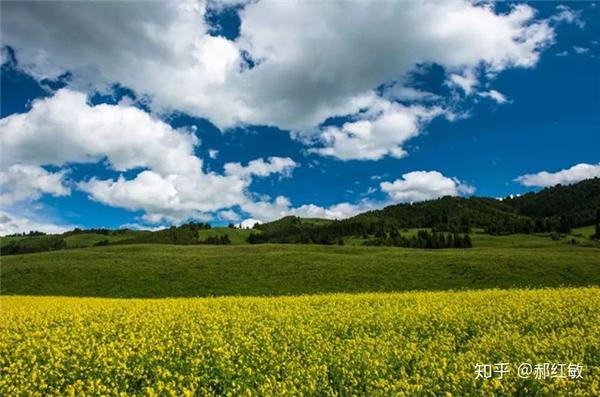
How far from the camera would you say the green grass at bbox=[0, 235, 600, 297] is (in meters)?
41.8

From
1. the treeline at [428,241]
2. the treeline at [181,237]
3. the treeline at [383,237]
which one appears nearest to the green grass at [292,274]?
the treeline at [428,241]

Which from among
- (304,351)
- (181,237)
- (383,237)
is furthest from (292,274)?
(181,237)

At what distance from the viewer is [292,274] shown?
47.0 meters

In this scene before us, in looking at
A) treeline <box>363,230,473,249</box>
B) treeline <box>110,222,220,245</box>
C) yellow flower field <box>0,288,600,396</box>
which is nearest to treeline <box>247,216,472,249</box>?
treeline <box>363,230,473,249</box>

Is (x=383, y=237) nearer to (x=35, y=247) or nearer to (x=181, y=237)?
(x=181, y=237)

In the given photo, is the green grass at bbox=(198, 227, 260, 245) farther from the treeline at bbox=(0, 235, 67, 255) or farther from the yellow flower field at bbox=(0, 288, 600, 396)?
the yellow flower field at bbox=(0, 288, 600, 396)

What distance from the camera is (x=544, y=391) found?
28.2ft

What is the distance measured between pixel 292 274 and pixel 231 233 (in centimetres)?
14064

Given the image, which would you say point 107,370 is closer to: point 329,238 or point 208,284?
point 208,284

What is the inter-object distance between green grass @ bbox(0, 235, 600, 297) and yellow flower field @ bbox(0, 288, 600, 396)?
22950 mm

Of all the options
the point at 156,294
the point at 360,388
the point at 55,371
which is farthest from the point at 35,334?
the point at 156,294

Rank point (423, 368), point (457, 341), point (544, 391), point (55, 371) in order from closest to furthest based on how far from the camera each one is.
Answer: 1. point (544, 391)
2. point (423, 368)
3. point (55, 371)
4. point (457, 341)

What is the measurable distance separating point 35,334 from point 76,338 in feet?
5.70

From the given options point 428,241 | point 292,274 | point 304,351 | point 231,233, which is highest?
point 231,233
